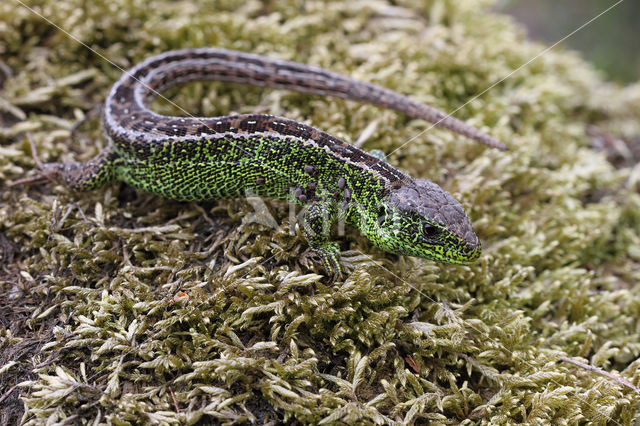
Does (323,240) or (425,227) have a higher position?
(425,227)

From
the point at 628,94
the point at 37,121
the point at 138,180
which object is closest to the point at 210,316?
the point at 138,180

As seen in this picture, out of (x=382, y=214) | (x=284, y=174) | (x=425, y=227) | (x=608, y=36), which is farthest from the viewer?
(x=608, y=36)

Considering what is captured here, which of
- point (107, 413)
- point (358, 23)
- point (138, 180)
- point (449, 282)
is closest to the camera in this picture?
point (107, 413)

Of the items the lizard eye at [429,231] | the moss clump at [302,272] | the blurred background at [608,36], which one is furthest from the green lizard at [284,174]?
the blurred background at [608,36]

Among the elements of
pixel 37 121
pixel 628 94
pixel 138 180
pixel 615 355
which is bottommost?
pixel 37 121

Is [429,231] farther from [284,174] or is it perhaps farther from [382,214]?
[284,174]

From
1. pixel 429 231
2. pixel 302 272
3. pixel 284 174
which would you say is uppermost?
pixel 429 231

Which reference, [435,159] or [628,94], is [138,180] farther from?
[628,94]

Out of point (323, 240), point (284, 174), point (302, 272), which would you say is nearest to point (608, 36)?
point (284, 174)
